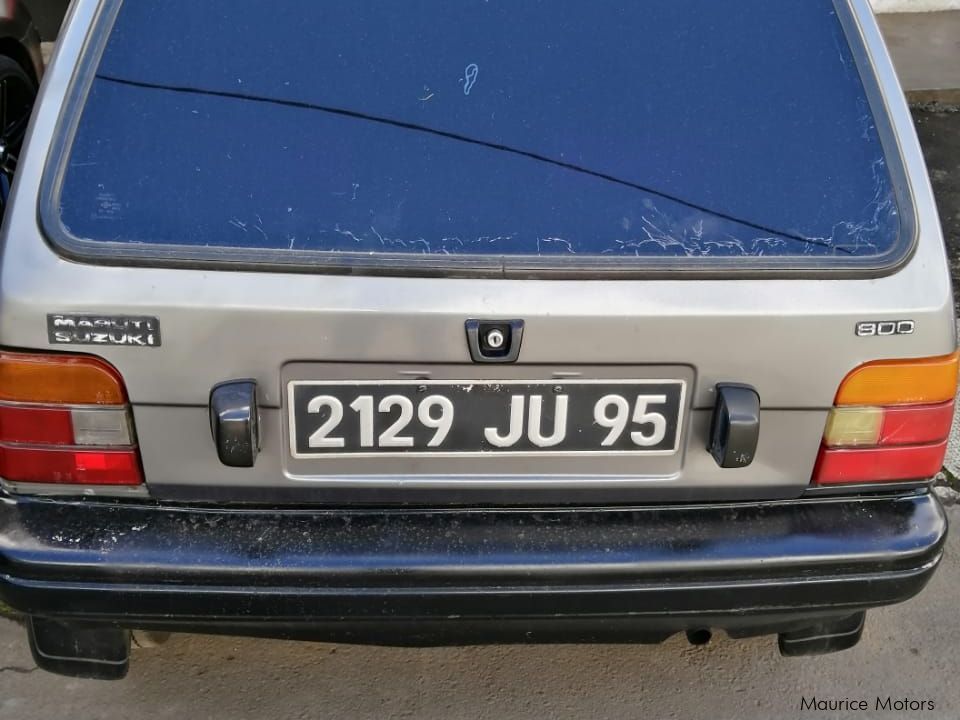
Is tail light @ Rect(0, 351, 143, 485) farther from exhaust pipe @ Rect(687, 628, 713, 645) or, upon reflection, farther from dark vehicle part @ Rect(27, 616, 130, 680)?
exhaust pipe @ Rect(687, 628, 713, 645)

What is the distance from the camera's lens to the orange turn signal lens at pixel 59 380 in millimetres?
1802

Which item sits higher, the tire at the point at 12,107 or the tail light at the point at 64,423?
the tail light at the point at 64,423

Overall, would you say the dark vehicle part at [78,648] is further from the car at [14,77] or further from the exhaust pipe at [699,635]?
the car at [14,77]

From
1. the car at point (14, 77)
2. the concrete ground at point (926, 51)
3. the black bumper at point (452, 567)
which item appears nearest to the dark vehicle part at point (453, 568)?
the black bumper at point (452, 567)

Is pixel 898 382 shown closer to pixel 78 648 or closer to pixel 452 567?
pixel 452 567

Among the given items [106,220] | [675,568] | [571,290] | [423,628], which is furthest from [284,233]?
[675,568]

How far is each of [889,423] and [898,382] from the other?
0.09m

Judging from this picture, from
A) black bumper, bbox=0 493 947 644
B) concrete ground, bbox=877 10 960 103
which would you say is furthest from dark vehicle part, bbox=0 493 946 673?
concrete ground, bbox=877 10 960 103

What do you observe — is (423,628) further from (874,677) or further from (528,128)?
(874,677)

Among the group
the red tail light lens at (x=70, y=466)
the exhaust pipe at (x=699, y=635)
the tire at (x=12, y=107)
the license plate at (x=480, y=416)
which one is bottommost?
the exhaust pipe at (x=699, y=635)

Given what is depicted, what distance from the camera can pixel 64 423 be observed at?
1.87 meters

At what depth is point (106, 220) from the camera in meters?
1.84

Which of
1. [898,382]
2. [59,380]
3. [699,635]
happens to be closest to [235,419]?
[59,380]

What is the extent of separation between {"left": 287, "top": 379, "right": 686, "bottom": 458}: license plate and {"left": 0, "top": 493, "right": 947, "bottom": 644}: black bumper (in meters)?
0.15
